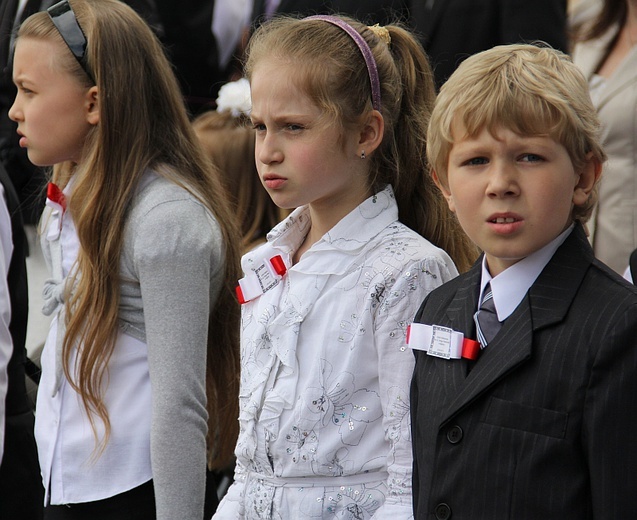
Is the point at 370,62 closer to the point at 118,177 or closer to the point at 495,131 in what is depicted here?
the point at 495,131

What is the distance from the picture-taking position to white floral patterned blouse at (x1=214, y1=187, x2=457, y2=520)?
240 cm

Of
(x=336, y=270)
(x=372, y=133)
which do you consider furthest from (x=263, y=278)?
(x=372, y=133)

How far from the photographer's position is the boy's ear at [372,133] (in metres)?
2.65

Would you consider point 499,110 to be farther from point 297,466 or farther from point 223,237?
point 223,237

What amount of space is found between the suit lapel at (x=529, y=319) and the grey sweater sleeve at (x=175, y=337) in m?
1.03

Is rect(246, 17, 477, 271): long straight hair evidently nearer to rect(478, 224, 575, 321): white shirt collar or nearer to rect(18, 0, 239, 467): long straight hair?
rect(18, 0, 239, 467): long straight hair

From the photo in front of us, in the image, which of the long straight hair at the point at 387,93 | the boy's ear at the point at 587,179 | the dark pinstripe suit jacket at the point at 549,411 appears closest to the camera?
the dark pinstripe suit jacket at the point at 549,411

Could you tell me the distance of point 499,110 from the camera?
6.65 feet

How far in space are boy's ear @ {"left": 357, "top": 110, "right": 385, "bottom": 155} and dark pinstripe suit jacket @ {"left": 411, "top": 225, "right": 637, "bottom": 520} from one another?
69 centimetres

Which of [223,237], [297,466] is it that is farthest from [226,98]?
[297,466]

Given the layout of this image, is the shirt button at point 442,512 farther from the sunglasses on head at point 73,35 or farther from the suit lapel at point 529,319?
the sunglasses on head at point 73,35

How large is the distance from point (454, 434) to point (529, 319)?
267mm

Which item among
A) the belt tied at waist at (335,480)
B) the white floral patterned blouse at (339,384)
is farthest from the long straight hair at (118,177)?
the belt tied at waist at (335,480)

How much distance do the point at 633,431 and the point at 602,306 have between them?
0.23 meters
